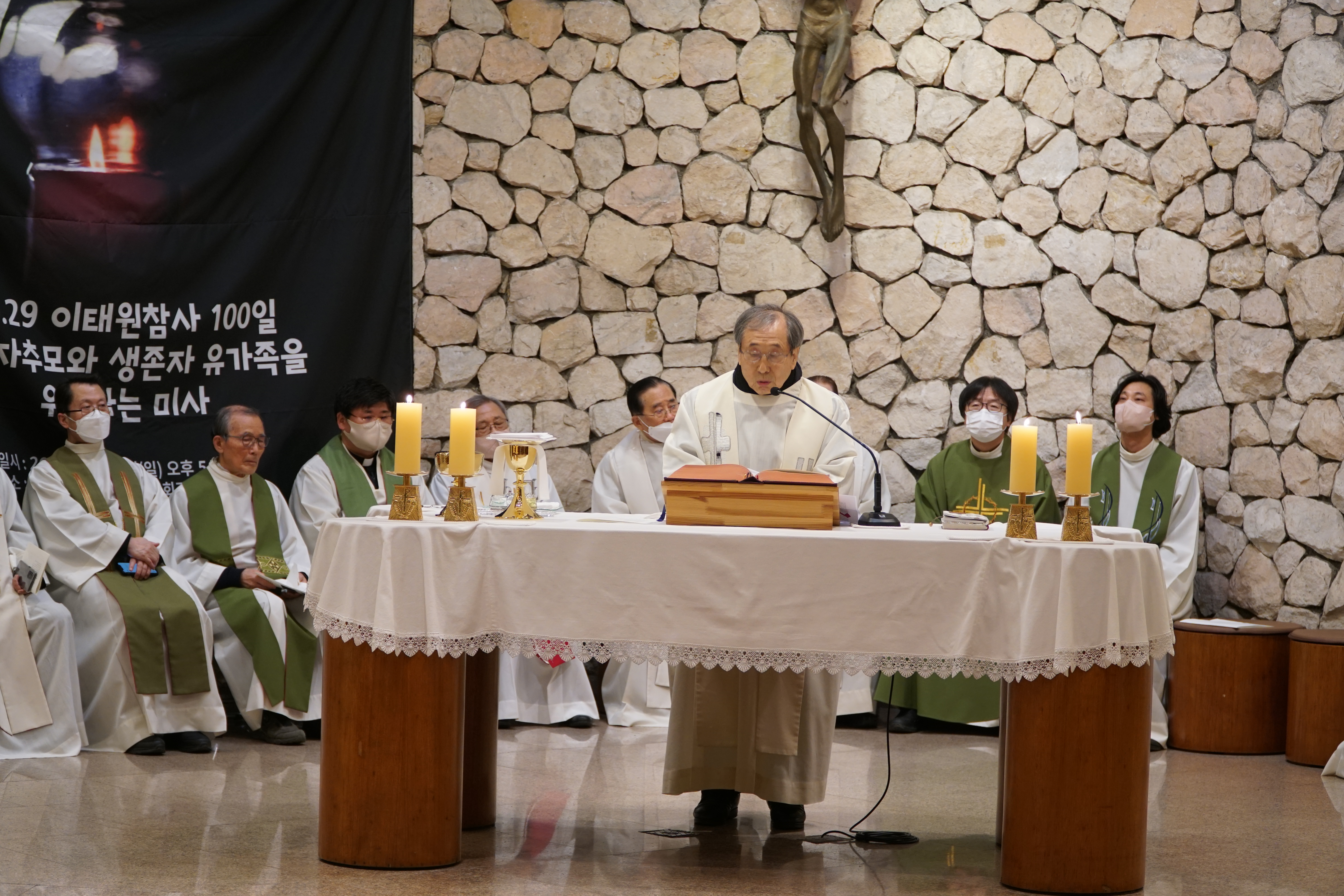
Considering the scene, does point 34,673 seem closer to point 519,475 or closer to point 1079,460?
point 519,475

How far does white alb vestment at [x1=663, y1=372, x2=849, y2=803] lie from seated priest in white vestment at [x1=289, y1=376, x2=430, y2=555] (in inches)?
97.5

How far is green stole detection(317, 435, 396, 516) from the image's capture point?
21.1 feet

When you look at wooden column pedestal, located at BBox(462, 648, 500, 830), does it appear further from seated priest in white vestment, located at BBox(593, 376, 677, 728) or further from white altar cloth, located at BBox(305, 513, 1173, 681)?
seated priest in white vestment, located at BBox(593, 376, 677, 728)

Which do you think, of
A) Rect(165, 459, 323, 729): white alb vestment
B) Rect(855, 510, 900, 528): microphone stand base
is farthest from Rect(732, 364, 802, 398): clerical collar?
Rect(165, 459, 323, 729): white alb vestment

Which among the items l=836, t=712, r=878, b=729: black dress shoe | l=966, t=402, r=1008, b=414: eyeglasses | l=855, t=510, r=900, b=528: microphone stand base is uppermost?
l=966, t=402, r=1008, b=414: eyeglasses

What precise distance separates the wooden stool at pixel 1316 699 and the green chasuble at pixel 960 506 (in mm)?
1209

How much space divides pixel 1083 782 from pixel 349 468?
4076 mm

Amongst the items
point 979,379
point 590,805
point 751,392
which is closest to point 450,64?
point 979,379

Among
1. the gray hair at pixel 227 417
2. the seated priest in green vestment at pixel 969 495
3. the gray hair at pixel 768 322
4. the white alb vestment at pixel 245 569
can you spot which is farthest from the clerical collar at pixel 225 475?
the seated priest in green vestment at pixel 969 495

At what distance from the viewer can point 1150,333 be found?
6.83m

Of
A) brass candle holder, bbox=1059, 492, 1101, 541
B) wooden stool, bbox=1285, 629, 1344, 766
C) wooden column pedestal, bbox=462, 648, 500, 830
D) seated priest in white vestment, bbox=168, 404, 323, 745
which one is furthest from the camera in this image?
seated priest in white vestment, bbox=168, 404, 323, 745

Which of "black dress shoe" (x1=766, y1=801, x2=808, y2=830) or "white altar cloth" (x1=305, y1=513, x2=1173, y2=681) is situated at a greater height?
"white altar cloth" (x1=305, y1=513, x2=1173, y2=681)

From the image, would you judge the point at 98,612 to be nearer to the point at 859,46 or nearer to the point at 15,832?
the point at 15,832

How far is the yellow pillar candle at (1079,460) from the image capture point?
138 inches
